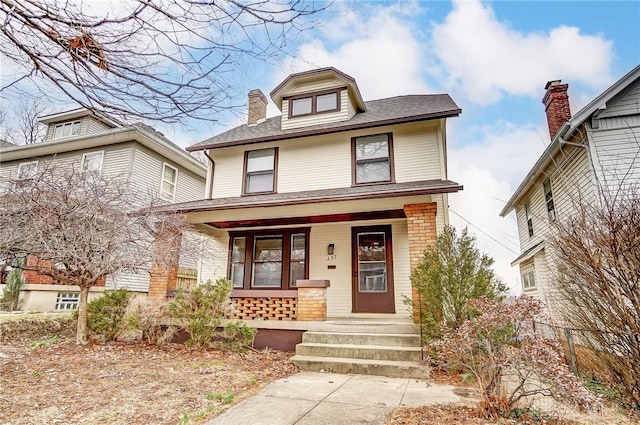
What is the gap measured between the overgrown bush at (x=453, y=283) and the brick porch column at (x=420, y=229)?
0.74 meters

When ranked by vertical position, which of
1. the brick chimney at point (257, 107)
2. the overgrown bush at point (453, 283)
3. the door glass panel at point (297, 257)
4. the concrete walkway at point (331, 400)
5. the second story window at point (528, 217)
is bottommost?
the concrete walkway at point (331, 400)

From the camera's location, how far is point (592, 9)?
24.2 feet

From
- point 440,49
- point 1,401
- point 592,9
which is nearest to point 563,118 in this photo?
point 592,9

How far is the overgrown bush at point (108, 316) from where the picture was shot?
7066mm

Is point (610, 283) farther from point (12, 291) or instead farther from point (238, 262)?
point (12, 291)

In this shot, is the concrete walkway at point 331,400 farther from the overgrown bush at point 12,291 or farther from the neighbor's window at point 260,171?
the overgrown bush at point 12,291

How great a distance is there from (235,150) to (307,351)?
687cm

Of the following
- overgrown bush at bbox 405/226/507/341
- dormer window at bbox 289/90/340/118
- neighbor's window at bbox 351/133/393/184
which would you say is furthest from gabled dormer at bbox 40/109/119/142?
overgrown bush at bbox 405/226/507/341

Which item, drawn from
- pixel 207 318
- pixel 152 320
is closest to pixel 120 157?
pixel 152 320

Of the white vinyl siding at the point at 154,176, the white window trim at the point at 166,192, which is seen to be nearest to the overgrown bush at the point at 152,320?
the white vinyl siding at the point at 154,176

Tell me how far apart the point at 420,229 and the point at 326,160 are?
12.7ft

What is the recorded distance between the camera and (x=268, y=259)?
10000mm

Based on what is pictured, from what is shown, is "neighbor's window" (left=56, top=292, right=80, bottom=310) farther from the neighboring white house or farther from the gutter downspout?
the neighboring white house

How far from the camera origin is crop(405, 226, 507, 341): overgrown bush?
5.55 meters
